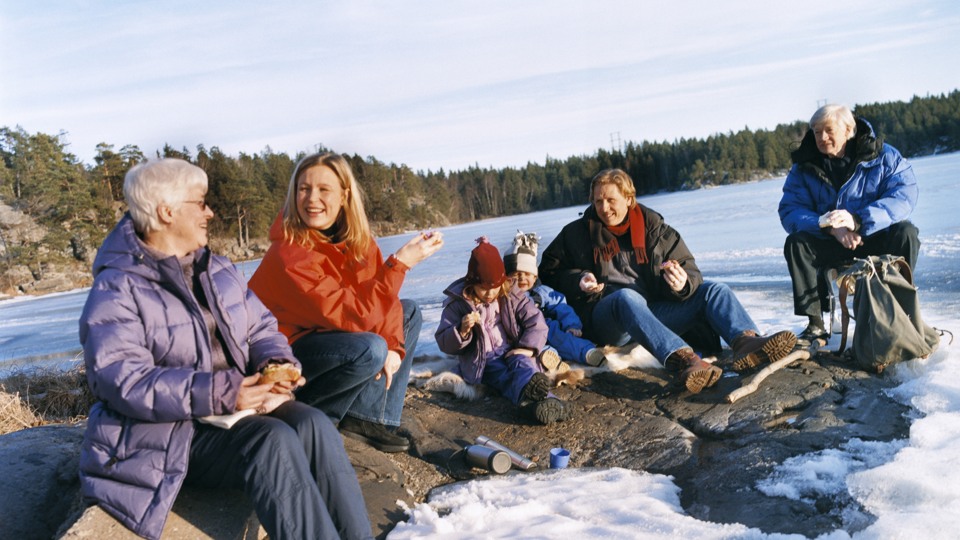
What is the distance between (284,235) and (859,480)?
2.87 metres

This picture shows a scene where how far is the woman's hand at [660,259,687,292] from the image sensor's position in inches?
183

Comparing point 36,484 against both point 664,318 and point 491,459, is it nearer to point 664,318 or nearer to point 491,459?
point 491,459

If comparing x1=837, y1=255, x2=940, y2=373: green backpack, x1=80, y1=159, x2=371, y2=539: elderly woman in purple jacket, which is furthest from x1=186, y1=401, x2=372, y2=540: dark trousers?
x1=837, y1=255, x2=940, y2=373: green backpack

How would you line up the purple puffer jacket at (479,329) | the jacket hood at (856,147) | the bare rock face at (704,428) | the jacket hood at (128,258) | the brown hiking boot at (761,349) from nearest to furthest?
the jacket hood at (128,258) < the bare rock face at (704,428) < the brown hiking boot at (761,349) < the purple puffer jacket at (479,329) < the jacket hood at (856,147)

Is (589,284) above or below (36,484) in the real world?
above

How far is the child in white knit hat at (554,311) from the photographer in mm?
4820

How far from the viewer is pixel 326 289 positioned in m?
3.35

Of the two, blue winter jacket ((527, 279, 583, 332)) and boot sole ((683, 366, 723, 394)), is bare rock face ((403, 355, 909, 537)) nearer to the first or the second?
boot sole ((683, 366, 723, 394))

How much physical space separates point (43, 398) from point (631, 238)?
479 cm

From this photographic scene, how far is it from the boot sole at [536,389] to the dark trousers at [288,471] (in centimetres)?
173

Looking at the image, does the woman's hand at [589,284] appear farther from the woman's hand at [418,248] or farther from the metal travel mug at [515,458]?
the metal travel mug at [515,458]

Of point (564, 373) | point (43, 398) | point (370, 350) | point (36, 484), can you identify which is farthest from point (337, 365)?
point (43, 398)

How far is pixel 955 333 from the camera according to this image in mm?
4555

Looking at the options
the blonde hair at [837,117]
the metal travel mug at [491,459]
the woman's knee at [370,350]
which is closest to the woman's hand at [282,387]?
the woman's knee at [370,350]
